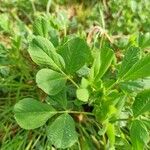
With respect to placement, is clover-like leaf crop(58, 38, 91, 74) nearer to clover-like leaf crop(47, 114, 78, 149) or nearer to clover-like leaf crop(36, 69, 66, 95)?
clover-like leaf crop(36, 69, 66, 95)

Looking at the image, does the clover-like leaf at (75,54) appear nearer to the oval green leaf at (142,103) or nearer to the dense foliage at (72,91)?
the dense foliage at (72,91)

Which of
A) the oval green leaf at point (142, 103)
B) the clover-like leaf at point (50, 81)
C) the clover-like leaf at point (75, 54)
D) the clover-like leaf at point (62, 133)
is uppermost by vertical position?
the clover-like leaf at point (75, 54)

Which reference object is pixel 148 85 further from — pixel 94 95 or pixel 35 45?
pixel 35 45

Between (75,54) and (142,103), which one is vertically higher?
(75,54)

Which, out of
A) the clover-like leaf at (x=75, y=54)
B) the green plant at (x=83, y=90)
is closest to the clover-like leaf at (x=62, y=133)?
the green plant at (x=83, y=90)

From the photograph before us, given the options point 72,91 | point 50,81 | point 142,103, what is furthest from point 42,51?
point 142,103

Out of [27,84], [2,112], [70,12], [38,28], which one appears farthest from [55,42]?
[70,12]

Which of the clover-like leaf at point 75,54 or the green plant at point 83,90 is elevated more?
the clover-like leaf at point 75,54

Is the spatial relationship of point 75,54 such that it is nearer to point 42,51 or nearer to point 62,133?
point 42,51
